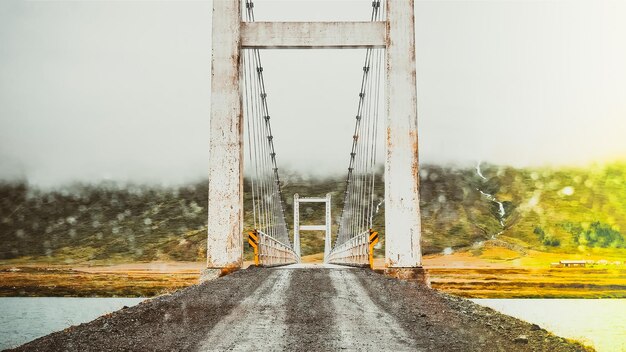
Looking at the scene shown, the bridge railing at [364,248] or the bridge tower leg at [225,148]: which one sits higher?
the bridge tower leg at [225,148]

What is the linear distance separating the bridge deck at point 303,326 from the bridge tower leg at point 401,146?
8.76 ft

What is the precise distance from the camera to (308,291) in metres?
8.48

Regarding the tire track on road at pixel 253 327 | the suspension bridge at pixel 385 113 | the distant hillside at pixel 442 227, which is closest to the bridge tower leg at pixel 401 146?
the suspension bridge at pixel 385 113

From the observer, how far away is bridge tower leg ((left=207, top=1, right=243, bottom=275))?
11.3m

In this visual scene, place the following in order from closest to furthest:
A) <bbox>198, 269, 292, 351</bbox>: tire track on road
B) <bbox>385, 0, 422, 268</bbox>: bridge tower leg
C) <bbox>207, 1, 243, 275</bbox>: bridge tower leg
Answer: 1. <bbox>198, 269, 292, 351</bbox>: tire track on road
2. <bbox>385, 0, 422, 268</bbox>: bridge tower leg
3. <bbox>207, 1, 243, 275</bbox>: bridge tower leg

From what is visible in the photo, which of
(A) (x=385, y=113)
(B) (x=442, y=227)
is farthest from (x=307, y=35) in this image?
(B) (x=442, y=227)

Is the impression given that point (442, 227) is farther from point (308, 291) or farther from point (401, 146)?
point (308, 291)

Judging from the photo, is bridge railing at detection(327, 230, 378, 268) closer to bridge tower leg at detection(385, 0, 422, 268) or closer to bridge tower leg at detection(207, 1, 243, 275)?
bridge tower leg at detection(385, 0, 422, 268)

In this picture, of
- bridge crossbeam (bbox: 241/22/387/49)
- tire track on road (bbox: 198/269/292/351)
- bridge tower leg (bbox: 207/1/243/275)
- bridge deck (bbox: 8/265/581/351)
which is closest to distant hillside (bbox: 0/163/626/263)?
bridge crossbeam (bbox: 241/22/387/49)

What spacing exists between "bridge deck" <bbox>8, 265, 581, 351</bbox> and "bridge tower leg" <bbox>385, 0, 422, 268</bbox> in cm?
267

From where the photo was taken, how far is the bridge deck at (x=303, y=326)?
4730mm

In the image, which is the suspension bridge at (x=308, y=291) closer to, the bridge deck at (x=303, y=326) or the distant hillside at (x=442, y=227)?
the bridge deck at (x=303, y=326)

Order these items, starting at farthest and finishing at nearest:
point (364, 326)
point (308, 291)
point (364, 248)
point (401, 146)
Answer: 1. point (364, 248)
2. point (401, 146)
3. point (308, 291)
4. point (364, 326)

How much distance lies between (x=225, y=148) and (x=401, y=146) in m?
3.40
